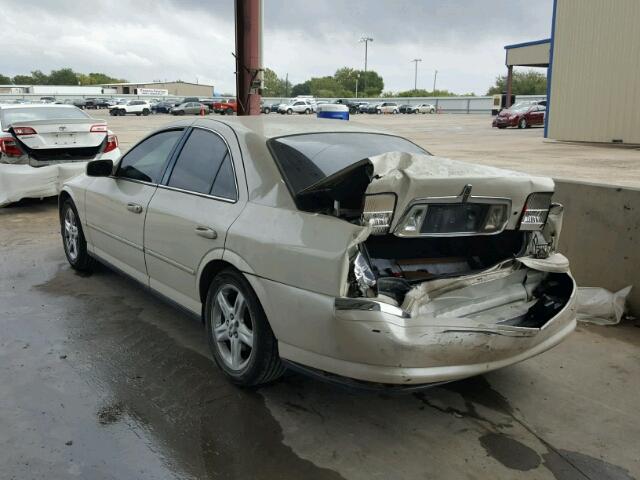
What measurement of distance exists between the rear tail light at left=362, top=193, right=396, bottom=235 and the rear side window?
101cm

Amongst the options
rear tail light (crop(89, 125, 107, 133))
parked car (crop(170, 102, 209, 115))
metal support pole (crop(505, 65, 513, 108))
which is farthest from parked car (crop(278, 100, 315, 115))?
rear tail light (crop(89, 125, 107, 133))

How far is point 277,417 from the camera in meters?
3.20

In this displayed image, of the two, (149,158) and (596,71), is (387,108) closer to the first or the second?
(596,71)

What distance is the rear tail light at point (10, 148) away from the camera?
8.56 meters

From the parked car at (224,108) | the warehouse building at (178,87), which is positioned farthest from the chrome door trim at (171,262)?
the warehouse building at (178,87)

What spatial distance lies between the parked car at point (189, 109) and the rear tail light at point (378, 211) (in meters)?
53.9

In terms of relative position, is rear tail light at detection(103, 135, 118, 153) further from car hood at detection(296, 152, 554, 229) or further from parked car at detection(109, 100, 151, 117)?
parked car at detection(109, 100, 151, 117)

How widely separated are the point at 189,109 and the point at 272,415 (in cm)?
5453

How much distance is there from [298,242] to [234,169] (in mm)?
902

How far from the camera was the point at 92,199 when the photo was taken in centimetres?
512

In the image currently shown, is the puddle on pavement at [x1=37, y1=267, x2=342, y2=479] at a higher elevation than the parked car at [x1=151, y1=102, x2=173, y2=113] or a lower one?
lower

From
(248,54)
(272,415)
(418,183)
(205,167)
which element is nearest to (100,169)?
(205,167)

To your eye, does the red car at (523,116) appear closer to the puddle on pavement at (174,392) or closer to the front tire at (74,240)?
the front tire at (74,240)

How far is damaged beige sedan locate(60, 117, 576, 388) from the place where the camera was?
2760 mm
